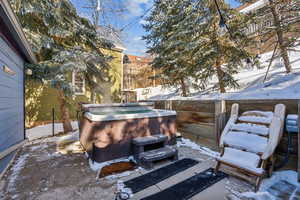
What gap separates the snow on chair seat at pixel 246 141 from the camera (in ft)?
7.31

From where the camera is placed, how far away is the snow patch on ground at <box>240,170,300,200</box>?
1866mm

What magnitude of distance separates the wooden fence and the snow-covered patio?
504 mm

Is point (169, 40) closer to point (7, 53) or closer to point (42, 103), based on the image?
point (7, 53)

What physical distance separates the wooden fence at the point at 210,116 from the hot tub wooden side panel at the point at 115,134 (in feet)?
3.76

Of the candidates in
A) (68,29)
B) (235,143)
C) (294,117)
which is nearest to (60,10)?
(68,29)

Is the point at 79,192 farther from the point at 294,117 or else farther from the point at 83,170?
the point at 294,117

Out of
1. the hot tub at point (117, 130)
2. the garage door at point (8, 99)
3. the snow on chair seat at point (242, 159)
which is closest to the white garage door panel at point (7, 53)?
the garage door at point (8, 99)

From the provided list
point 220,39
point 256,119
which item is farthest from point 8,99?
point 220,39

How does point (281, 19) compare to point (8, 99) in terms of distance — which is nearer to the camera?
point (8, 99)

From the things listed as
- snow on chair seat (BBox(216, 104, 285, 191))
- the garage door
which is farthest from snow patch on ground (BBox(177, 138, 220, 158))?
the garage door

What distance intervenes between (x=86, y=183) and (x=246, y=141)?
2.60m

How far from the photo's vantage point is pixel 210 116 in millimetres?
3545

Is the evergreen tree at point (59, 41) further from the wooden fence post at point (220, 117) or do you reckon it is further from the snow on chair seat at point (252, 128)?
the snow on chair seat at point (252, 128)

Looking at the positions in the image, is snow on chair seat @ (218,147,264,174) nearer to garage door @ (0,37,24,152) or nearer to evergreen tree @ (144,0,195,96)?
evergreen tree @ (144,0,195,96)
